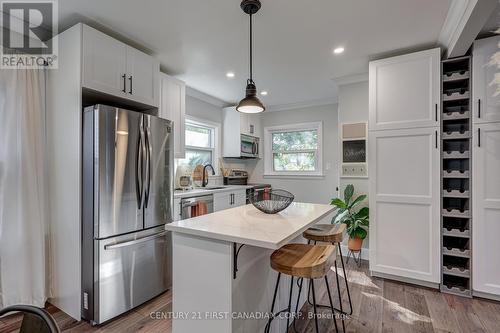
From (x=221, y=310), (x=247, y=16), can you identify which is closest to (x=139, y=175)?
(x=221, y=310)

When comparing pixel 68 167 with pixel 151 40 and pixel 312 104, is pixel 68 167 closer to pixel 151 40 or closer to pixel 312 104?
pixel 151 40

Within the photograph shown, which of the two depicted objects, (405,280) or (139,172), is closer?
(139,172)

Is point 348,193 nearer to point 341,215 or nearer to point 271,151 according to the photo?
point 341,215

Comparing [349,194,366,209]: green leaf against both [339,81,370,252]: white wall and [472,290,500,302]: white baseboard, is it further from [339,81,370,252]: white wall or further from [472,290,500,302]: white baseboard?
[472,290,500,302]: white baseboard

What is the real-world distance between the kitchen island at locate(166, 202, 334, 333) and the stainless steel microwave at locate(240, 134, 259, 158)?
2934 millimetres

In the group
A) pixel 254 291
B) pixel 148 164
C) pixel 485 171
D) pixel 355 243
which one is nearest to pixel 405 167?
pixel 485 171

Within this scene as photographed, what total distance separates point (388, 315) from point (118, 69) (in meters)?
3.27

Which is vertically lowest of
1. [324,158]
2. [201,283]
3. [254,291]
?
[254,291]

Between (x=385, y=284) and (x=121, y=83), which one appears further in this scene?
(x=385, y=284)

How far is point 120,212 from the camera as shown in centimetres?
211

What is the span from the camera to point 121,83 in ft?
7.59

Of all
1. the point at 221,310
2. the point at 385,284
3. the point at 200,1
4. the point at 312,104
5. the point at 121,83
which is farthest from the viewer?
the point at 312,104

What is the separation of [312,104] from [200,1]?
3.13m

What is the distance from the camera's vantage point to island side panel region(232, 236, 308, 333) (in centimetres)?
143
